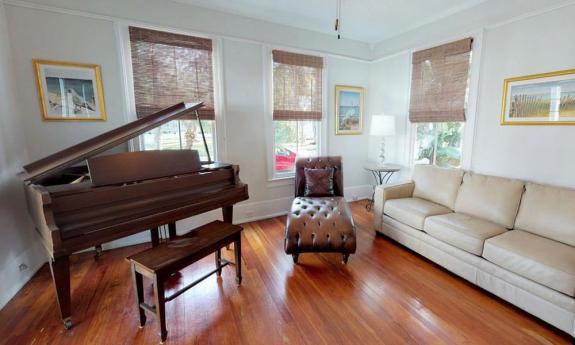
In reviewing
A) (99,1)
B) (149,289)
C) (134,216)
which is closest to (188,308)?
(149,289)

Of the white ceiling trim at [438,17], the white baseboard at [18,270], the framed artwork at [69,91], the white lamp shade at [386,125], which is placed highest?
the white ceiling trim at [438,17]

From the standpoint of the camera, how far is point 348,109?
4516mm

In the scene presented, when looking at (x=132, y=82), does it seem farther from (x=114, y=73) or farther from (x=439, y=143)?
(x=439, y=143)

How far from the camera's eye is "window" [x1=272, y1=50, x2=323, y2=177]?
12.5 ft

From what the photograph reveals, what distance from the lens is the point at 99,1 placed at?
2.68 metres

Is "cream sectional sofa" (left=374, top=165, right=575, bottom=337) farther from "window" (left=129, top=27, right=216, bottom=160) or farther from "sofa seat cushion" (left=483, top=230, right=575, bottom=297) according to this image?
"window" (left=129, top=27, right=216, bottom=160)

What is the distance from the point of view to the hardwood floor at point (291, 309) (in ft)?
5.79

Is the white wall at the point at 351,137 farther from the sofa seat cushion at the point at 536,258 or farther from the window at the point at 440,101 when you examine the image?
the sofa seat cushion at the point at 536,258

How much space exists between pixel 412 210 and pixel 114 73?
3.65m

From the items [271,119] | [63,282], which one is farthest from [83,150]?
[271,119]

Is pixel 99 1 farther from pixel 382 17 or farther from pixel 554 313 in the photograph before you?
pixel 554 313

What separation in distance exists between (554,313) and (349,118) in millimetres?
3469

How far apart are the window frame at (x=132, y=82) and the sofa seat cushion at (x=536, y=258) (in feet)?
10.2

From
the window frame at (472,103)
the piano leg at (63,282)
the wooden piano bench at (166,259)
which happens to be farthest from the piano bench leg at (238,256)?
the window frame at (472,103)
